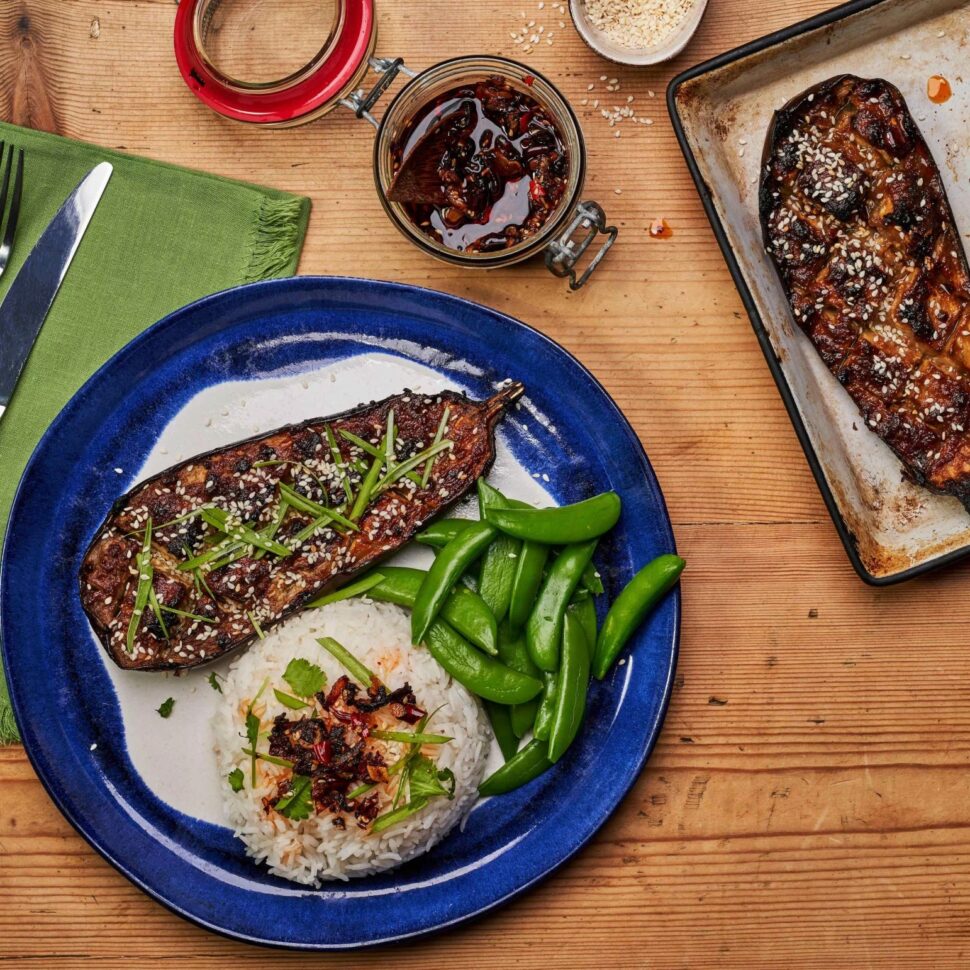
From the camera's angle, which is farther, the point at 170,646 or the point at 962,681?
the point at 962,681

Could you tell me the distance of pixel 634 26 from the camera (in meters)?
2.62

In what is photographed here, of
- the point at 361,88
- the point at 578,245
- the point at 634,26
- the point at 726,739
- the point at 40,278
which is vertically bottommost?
the point at 726,739

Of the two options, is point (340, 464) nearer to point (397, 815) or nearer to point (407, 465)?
point (407, 465)

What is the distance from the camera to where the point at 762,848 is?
2625 mm

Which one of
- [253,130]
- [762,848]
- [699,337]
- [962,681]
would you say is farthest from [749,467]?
[253,130]

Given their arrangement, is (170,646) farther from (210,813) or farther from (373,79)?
(373,79)

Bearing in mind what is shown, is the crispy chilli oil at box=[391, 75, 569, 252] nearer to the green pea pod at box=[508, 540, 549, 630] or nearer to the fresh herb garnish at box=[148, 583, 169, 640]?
the green pea pod at box=[508, 540, 549, 630]

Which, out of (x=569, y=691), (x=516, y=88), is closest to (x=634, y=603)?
(x=569, y=691)

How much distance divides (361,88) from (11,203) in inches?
42.8

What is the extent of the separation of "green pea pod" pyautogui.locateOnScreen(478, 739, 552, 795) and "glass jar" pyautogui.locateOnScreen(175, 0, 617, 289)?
133 centimetres

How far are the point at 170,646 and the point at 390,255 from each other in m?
1.30

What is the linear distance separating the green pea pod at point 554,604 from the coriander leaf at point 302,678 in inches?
22.9

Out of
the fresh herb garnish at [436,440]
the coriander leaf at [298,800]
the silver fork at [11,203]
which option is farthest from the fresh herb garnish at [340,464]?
the silver fork at [11,203]

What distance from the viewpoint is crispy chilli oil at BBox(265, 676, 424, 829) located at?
2.31m
